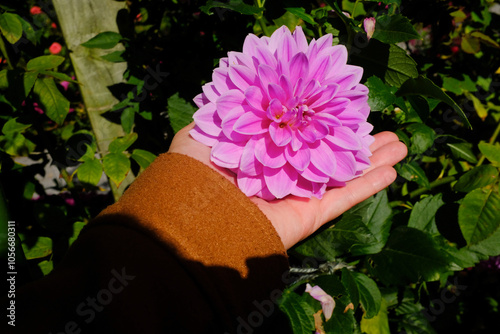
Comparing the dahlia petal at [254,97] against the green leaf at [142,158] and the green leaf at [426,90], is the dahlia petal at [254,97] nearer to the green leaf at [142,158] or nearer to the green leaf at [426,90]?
the green leaf at [426,90]

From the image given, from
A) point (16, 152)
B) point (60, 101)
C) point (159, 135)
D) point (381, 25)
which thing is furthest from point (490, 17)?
point (16, 152)

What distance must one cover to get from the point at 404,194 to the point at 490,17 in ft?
3.05

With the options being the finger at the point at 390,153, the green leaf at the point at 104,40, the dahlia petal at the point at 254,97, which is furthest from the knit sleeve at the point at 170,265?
the green leaf at the point at 104,40

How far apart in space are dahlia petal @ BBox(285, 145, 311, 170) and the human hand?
0.16 m

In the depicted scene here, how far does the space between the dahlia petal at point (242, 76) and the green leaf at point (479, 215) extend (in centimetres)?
80

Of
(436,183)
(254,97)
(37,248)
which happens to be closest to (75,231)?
(37,248)

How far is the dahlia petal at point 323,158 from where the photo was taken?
93 cm

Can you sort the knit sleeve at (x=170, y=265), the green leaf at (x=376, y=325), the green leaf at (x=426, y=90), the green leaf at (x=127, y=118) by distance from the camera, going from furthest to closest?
the green leaf at (x=127, y=118)
the green leaf at (x=376, y=325)
the green leaf at (x=426, y=90)
the knit sleeve at (x=170, y=265)

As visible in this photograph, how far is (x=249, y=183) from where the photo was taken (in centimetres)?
98

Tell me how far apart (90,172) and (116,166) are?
0.09 metres

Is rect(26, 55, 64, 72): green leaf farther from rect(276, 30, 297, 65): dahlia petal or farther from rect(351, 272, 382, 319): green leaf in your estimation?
rect(351, 272, 382, 319): green leaf

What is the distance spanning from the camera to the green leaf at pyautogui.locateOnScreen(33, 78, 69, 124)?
115cm

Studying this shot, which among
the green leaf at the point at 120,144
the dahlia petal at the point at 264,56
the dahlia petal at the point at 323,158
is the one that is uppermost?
the dahlia petal at the point at 264,56

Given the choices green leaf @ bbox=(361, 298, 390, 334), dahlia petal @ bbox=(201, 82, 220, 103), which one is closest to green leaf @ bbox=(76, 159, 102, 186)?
dahlia petal @ bbox=(201, 82, 220, 103)
